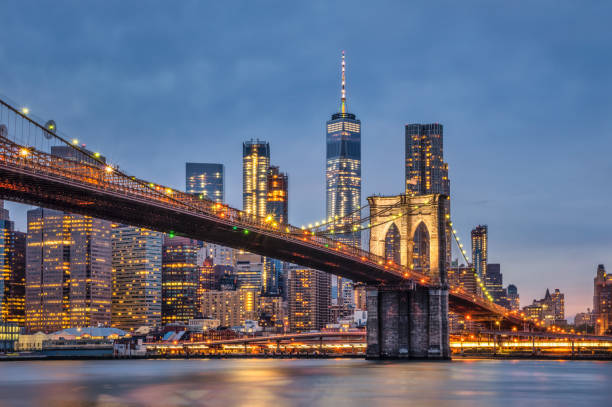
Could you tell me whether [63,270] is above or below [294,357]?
above

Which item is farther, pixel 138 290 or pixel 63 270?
pixel 138 290

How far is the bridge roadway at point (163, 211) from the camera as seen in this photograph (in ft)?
133

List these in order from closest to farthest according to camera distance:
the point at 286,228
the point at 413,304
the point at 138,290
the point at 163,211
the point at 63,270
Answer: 1. the point at 163,211
2. the point at 286,228
3. the point at 413,304
4. the point at 63,270
5. the point at 138,290

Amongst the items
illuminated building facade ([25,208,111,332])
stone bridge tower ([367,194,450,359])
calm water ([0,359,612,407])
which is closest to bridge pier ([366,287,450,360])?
stone bridge tower ([367,194,450,359])

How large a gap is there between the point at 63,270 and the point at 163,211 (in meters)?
140

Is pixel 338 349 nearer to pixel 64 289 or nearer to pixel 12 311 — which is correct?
pixel 64 289

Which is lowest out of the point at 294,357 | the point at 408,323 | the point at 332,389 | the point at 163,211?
the point at 294,357

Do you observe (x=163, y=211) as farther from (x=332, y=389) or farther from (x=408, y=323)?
(x=408, y=323)

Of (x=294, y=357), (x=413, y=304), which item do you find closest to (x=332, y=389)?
(x=413, y=304)

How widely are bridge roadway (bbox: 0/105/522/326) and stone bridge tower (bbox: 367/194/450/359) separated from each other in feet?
3.97

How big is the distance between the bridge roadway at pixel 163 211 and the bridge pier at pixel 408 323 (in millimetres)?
1371

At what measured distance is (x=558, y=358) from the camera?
281ft

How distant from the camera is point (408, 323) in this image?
67625mm

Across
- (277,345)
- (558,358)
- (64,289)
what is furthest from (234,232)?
(64,289)
